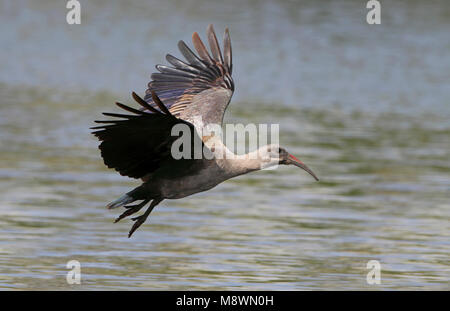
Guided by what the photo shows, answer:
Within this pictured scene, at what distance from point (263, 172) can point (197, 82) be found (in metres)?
5.95

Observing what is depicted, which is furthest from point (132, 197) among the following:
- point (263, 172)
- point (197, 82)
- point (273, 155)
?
point (263, 172)

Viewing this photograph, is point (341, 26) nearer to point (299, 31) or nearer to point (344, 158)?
point (299, 31)

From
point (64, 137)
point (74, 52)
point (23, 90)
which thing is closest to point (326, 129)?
point (64, 137)

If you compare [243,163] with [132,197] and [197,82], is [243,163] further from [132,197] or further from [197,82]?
[197,82]

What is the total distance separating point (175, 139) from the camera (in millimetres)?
8445

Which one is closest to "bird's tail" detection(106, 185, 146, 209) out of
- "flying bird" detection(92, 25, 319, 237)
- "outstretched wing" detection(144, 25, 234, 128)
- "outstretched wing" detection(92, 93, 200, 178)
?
"flying bird" detection(92, 25, 319, 237)

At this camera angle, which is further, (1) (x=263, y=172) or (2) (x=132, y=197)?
(1) (x=263, y=172)

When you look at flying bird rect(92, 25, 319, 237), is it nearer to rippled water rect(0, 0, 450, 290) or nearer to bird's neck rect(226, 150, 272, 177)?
bird's neck rect(226, 150, 272, 177)

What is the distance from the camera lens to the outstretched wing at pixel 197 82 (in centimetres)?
1017

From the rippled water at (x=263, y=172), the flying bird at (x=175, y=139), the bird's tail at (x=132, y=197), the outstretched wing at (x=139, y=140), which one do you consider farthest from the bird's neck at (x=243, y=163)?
the rippled water at (x=263, y=172)

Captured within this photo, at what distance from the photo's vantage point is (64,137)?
692 inches
